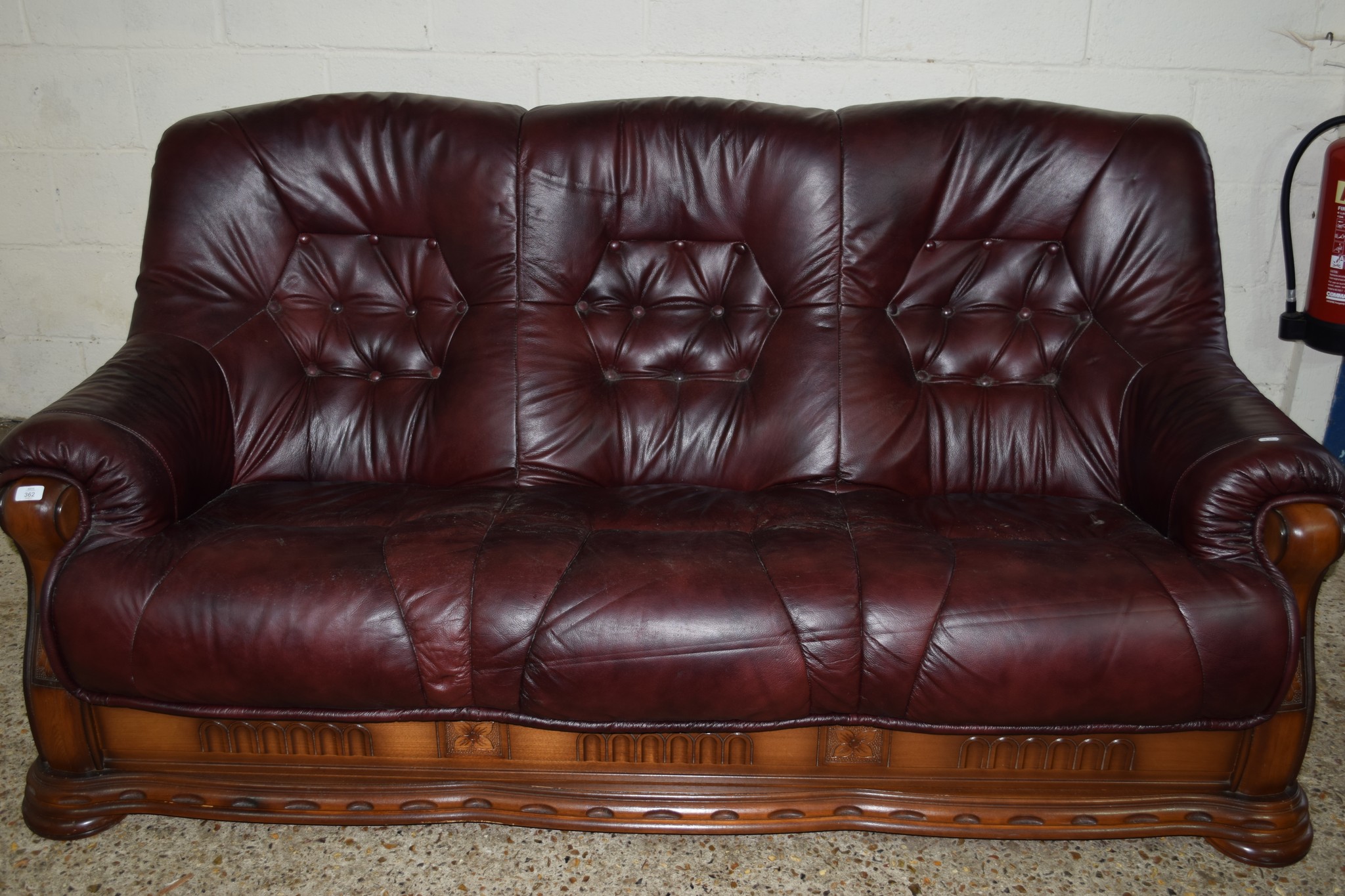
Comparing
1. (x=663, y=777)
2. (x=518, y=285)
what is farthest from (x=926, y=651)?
(x=518, y=285)

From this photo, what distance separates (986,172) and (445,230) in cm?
110

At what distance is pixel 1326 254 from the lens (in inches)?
90.1

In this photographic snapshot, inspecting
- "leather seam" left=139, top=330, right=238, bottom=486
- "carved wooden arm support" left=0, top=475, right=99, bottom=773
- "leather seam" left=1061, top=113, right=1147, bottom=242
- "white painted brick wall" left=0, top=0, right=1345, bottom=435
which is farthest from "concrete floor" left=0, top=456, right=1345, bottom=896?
"white painted brick wall" left=0, top=0, right=1345, bottom=435

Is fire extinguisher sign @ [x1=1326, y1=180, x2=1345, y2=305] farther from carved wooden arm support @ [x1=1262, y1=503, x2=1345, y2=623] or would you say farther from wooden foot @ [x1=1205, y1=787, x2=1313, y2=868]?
wooden foot @ [x1=1205, y1=787, x2=1313, y2=868]

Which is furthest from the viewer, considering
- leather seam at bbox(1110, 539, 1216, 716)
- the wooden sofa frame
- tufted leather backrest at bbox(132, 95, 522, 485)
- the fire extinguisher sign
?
the fire extinguisher sign

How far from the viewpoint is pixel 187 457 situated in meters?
1.67

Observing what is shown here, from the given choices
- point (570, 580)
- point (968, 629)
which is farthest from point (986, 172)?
point (570, 580)

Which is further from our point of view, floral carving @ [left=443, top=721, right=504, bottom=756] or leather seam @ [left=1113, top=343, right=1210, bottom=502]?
leather seam @ [left=1113, top=343, right=1210, bottom=502]

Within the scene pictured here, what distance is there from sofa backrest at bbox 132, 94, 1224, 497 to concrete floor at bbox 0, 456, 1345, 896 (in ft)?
2.19

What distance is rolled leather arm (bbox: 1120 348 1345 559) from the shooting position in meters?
1.43

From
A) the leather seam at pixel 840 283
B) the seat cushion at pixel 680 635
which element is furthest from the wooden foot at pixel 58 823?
the leather seam at pixel 840 283

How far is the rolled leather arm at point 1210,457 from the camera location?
1429mm

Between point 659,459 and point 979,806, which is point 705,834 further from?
point 659,459

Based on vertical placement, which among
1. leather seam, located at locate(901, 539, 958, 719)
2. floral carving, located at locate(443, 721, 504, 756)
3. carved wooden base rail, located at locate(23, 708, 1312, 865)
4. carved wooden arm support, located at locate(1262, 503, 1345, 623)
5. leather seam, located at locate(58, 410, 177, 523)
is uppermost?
leather seam, located at locate(58, 410, 177, 523)
